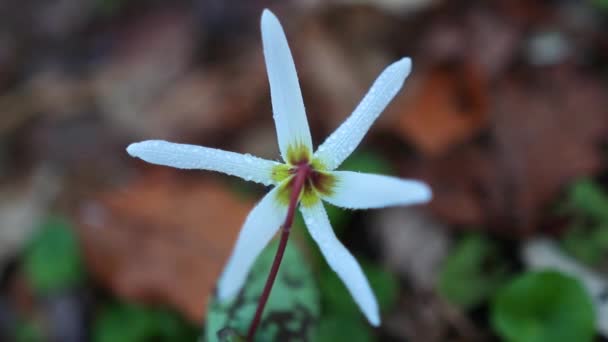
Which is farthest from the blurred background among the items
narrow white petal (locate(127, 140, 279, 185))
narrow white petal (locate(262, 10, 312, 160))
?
narrow white petal (locate(262, 10, 312, 160))

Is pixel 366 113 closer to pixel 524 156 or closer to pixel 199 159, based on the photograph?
pixel 199 159

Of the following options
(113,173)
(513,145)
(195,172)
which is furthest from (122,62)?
(513,145)

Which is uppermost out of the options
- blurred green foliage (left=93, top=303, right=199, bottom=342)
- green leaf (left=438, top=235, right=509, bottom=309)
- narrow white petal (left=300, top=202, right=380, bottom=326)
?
green leaf (left=438, top=235, right=509, bottom=309)

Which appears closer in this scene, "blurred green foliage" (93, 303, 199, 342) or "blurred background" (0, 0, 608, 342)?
"blurred background" (0, 0, 608, 342)

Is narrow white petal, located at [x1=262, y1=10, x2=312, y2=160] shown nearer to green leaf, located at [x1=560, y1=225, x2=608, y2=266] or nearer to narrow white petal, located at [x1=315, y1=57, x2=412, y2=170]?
narrow white petal, located at [x1=315, y1=57, x2=412, y2=170]

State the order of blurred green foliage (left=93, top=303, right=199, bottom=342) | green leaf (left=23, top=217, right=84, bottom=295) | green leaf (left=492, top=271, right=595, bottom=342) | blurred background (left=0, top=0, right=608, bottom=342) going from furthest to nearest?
1. green leaf (left=23, top=217, right=84, bottom=295)
2. blurred green foliage (left=93, top=303, right=199, bottom=342)
3. blurred background (left=0, top=0, right=608, bottom=342)
4. green leaf (left=492, top=271, right=595, bottom=342)

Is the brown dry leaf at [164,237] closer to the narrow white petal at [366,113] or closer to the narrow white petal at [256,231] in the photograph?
the narrow white petal at [256,231]

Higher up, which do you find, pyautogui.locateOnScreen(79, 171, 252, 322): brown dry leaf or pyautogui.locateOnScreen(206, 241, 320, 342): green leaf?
pyautogui.locateOnScreen(79, 171, 252, 322): brown dry leaf
